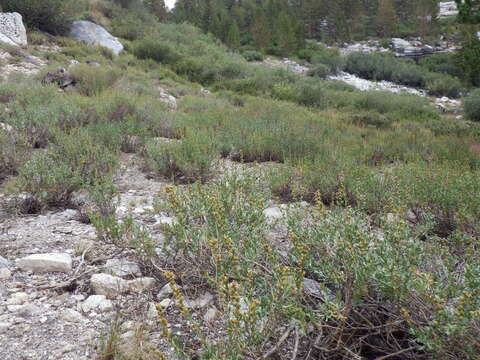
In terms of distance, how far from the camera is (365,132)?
8.12m

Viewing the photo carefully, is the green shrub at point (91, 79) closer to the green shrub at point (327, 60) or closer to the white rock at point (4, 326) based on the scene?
the white rock at point (4, 326)

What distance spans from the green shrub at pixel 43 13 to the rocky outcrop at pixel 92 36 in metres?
0.40

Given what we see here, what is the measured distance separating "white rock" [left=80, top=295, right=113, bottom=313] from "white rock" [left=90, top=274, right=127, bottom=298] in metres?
0.05

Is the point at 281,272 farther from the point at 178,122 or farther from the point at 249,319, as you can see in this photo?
the point at 178,122

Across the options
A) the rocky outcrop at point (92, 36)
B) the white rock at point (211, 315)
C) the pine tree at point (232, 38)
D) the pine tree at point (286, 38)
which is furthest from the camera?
the pine tree at point (286, 38)

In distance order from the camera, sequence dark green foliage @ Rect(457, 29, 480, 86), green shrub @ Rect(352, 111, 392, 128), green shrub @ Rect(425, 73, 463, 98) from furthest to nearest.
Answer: green shrub @ Rect(425, 73, 463, 98) → green shrub @ Rect(352, 111, 392, 128) → dark green foliage @ Rect(457, 29, 480, 86)

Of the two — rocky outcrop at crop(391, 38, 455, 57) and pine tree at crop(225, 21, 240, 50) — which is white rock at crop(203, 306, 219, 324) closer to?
pine tree at crop(225, 21, 240, 50)

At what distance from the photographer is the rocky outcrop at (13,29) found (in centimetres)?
1202

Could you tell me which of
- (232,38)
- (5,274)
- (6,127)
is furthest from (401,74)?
(5,274)

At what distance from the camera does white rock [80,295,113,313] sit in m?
2.13

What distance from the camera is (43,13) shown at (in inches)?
561

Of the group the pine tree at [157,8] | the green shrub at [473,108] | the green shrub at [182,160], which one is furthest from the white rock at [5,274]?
the pine tree at [157,8]

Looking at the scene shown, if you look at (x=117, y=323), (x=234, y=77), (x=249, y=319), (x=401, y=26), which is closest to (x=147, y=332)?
(x=117, y=323)

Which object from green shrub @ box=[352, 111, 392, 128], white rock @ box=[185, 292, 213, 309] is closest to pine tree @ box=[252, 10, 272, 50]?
green shrub @ box=[352, 111, 392, 128]
